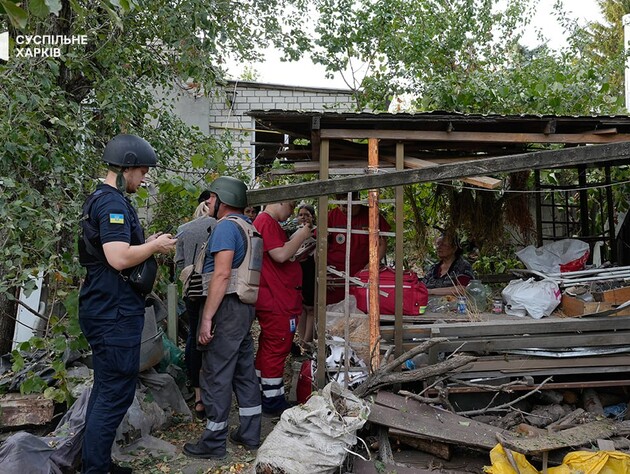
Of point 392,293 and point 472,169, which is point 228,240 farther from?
point 472,169

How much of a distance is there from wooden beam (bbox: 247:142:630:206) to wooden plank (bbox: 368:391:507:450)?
6.81 ft

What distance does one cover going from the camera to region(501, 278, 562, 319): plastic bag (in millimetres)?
5836

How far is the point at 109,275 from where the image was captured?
3.81 meters

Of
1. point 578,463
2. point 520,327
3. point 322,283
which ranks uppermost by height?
point 322,283

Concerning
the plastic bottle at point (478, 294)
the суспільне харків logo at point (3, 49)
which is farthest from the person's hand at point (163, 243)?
the plastic bottle at point (478, 294)

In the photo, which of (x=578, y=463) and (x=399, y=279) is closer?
(x=578, y=463)

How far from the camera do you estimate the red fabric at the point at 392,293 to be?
5.72 m

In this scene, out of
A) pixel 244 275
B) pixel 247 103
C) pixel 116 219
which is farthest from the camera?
pixel 247 103

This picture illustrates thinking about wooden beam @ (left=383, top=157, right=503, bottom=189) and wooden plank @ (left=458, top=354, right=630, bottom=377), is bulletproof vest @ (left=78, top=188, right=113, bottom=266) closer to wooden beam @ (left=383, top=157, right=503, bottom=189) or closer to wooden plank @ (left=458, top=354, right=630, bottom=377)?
wooden beam @ (left=383, top=157, right=503, bottom=189)

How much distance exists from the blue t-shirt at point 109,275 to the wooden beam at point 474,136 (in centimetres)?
217

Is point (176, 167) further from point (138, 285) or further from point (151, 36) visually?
point (138, 285)

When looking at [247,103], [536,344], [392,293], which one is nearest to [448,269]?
[392,293]

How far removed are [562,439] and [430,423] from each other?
99 cm

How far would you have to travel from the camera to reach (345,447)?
13.3 feet
